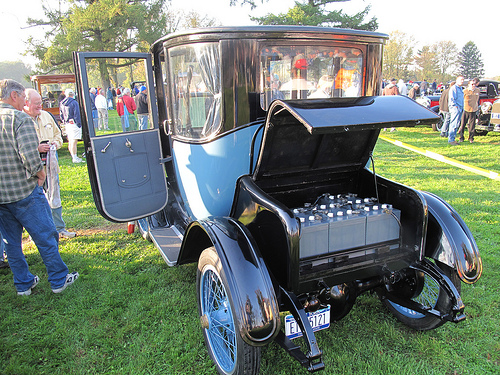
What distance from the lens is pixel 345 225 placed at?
8.08 ft

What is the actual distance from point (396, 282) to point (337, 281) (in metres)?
0.77

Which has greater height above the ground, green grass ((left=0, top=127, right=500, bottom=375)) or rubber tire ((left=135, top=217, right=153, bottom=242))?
rubber tire ((left=135, top=217, right=153, bottom=242))

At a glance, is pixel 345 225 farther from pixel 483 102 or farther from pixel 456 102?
pixel 483 102

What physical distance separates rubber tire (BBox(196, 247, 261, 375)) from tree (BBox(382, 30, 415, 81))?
166ft

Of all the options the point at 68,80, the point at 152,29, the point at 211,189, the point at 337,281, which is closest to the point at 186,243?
the point at 211,189

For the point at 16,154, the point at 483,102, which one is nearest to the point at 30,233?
the point at 16,154

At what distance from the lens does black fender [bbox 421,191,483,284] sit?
2.44m

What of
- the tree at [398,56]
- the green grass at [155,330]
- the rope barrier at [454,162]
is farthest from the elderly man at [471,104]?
the tree at [398,56]

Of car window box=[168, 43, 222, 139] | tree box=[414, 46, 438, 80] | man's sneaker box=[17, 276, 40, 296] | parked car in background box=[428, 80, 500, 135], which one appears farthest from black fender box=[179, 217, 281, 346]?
tree box=[414, 46, 438, 80]

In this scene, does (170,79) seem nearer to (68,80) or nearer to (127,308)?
(127,308)

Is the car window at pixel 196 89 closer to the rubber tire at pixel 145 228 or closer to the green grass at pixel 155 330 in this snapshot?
the rubber tire at pixel 145 228

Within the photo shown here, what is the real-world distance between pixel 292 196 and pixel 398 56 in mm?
52270

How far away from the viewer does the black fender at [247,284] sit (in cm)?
200

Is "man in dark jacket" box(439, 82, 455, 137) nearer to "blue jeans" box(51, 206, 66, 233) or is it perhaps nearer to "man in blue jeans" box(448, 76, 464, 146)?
"man in blue jeans" box(448, 76, 464, 146)
